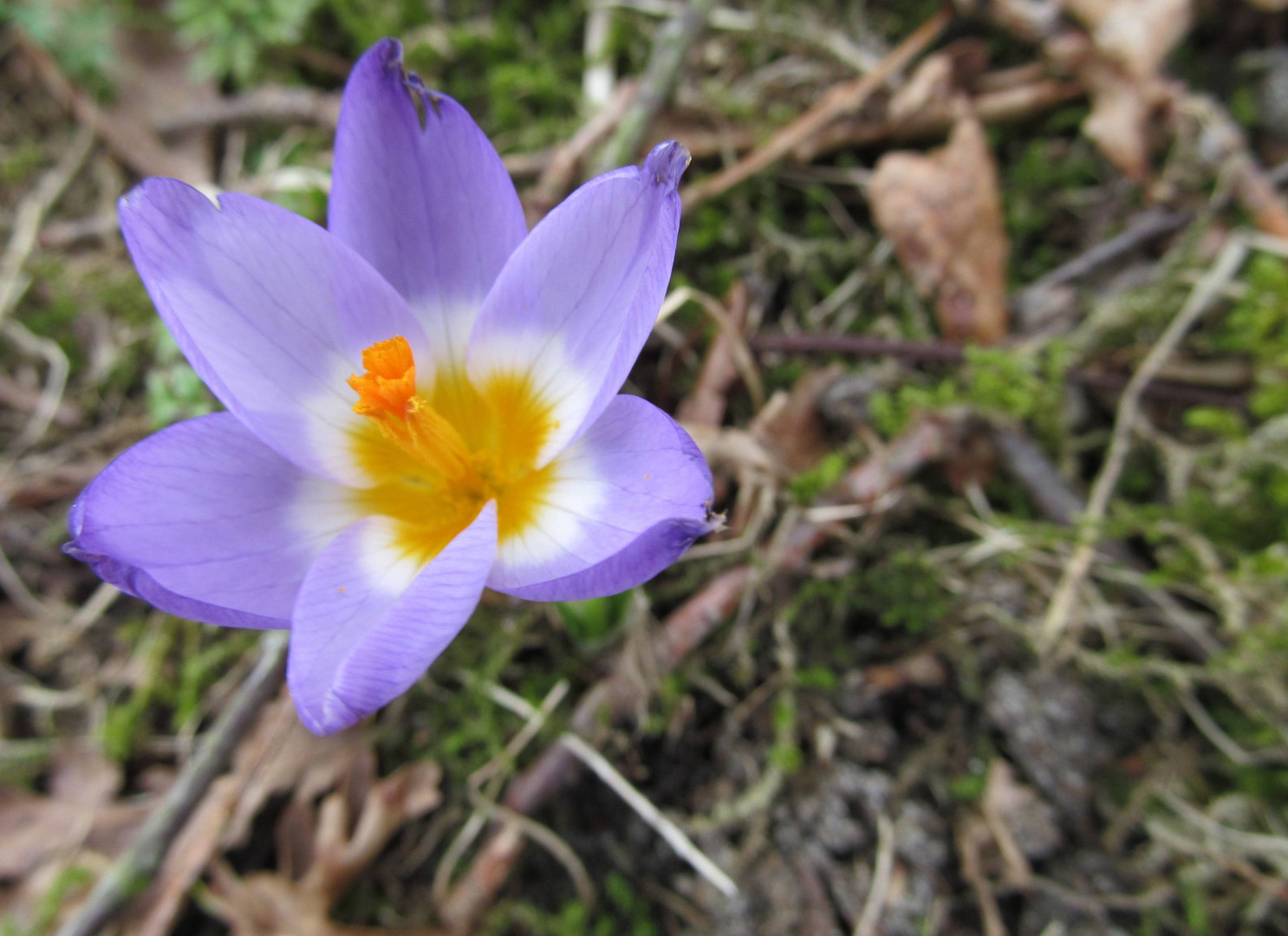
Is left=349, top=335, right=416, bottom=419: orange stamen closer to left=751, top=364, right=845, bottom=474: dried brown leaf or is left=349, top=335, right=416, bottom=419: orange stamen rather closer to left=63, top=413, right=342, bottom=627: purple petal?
left=63, top=413, right=342, bottom=627: purple petal

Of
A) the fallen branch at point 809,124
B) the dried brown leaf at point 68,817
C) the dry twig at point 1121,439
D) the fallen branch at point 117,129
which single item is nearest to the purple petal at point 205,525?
the dried brown leaf at point 68,817

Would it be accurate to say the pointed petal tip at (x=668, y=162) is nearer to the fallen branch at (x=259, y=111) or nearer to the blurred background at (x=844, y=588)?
the blurred background at (x=844, y=588)

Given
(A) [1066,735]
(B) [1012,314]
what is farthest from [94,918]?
(B) [1012,314]

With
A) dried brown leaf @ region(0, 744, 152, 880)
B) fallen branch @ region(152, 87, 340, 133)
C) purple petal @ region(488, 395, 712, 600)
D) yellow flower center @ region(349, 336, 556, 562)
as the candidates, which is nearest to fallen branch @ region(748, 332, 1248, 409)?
yellow flower center @ region(349, 336, 556, 562)

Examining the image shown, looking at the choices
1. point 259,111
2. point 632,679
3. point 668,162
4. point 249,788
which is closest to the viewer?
point 668,162

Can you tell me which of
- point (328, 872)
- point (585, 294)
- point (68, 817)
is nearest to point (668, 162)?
point (585, 294)

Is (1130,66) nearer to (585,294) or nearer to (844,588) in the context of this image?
(844,588)

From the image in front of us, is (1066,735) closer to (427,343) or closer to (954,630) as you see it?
(954,630)
